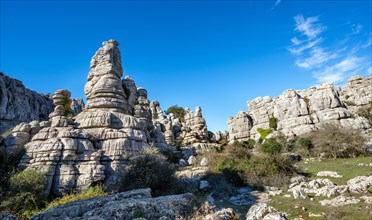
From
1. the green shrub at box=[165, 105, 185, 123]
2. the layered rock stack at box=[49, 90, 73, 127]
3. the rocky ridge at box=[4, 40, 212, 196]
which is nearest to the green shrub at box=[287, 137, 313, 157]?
the rocky ridge at box=[4, 40, 212, 196]

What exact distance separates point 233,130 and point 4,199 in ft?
137

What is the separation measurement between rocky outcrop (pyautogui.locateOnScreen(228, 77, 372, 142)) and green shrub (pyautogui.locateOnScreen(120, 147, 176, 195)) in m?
25.6

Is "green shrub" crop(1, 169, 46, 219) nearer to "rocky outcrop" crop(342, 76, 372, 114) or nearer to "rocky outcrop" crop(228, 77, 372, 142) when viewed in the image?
"rocky outcrop" crop(228, 77, 372, 142)

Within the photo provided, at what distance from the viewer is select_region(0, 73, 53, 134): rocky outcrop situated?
42.5m

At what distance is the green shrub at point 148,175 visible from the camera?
13.0m

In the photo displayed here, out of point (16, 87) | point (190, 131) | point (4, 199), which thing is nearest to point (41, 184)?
point (4, 199)

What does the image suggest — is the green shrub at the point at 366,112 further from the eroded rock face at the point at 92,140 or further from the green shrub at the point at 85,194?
the green shrub at the point at 85,194

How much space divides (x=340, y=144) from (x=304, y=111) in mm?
17046

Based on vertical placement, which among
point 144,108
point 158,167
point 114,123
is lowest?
point 158,167

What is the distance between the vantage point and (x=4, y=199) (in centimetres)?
1090

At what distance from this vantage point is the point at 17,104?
48.2m

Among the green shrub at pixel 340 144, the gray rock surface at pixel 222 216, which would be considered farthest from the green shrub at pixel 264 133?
the gray rock surface at pixel 222 216

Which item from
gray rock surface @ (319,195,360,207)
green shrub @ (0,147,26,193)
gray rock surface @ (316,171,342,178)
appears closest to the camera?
gray rock surface @ (319,195,360,207)

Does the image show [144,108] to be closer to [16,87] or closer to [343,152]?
[343,152]
